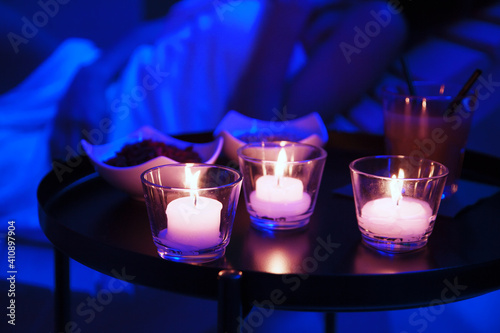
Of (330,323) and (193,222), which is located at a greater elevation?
(193,222)

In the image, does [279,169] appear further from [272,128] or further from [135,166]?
[272,128]

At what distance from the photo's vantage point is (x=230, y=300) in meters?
0.61

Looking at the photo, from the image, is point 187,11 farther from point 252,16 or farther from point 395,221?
point 395,221

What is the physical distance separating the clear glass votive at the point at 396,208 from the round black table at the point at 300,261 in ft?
0.06

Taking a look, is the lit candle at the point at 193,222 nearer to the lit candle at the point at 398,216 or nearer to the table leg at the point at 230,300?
the table leg at the point at 230,300

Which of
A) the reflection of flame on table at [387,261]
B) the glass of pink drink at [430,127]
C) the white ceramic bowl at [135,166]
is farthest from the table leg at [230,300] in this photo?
the glass of pink drink at [430,127]

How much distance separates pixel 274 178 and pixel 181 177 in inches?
4.9

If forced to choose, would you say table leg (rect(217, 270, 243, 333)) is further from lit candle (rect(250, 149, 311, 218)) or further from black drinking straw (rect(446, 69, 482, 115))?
black drinking straw (rect(446, 69, 482, 115))

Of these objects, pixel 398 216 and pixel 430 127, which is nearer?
pixel 398 216

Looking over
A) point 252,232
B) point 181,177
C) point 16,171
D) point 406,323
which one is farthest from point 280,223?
point 16,171

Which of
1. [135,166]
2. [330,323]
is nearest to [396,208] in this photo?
[135,166]

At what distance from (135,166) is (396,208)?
1.22ft

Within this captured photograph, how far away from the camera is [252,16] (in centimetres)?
183

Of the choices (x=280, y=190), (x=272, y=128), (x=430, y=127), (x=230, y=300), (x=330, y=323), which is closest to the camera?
(x=230, y=300)
